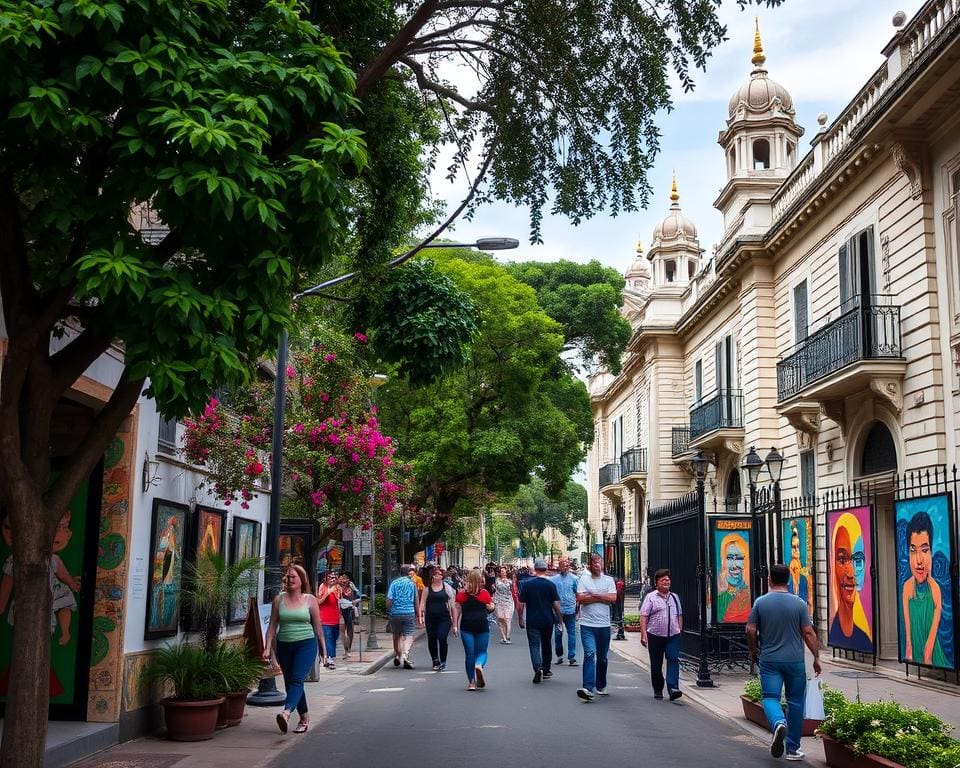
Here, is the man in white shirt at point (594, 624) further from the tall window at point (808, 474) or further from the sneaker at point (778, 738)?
the tall window at point (808, 474)

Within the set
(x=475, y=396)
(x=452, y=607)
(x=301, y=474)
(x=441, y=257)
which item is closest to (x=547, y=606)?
(x=452, y=607)

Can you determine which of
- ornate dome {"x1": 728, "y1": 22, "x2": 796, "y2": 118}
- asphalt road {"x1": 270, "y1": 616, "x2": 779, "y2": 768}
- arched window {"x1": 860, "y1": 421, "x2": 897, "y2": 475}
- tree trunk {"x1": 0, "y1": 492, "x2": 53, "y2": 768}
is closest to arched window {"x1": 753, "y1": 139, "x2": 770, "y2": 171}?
ornate dome {"x1": 728, "y1": 22, "x2": 796, "y2": 118}

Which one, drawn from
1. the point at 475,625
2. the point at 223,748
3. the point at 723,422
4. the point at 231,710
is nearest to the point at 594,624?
the point at 475,625

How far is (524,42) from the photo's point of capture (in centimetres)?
1144

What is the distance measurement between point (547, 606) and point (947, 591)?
18.7ft

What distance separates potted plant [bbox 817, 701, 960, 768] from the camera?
A: 8.12 m

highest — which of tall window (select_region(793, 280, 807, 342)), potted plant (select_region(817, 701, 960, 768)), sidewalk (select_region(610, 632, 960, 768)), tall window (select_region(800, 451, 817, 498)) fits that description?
tall window (select_region(793, 280, 807, 342))

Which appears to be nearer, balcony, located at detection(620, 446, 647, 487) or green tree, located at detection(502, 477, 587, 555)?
balcony, located at detection(620, 446, 647, 487)

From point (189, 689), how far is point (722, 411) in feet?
73.9

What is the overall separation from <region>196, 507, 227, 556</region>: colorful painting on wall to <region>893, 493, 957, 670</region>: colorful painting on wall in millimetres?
10052

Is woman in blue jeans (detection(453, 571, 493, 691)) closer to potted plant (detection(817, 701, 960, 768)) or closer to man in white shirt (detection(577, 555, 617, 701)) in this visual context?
man in white shirt (detection(577, 555, 617, 701))

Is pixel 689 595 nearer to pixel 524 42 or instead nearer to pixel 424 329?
pixel 424 329

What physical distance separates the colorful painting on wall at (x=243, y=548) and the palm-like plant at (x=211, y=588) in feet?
3.23

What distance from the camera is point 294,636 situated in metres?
11.5
